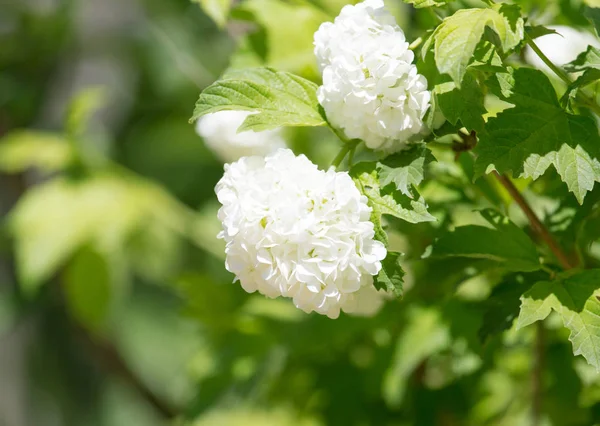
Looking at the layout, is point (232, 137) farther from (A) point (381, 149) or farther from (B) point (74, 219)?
(B) point (74, 219)

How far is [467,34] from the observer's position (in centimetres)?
57

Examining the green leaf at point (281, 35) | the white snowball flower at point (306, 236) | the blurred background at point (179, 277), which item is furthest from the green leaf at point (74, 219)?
the white snowball flower at point (306, 236)

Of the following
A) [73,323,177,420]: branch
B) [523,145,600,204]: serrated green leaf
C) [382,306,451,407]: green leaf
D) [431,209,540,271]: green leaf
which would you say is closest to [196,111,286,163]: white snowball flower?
[382,306,451,407]: green leaf

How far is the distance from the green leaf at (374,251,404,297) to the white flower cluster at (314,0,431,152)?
3.8 inches

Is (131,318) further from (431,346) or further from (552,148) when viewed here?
(552,148)

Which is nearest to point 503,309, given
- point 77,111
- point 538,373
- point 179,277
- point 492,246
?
point 492,246

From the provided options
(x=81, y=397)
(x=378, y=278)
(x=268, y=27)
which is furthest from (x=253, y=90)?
(x=81, y=397)

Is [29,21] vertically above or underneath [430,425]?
underneath

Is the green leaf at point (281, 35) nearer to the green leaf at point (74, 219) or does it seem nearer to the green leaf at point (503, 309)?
the green leaf at point (503, 309)

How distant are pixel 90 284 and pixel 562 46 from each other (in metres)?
1.02

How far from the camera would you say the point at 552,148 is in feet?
2.07

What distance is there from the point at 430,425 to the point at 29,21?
179cm

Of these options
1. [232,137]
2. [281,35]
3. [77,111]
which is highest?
[281,35]

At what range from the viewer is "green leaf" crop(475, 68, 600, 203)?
62 centimetres
